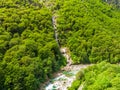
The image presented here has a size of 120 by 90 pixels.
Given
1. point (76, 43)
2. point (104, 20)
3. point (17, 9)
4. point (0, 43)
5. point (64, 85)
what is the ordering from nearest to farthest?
point (64, 85)
point (0, 43)
point (76, 43)
point (17, 9)
point (104, 20)

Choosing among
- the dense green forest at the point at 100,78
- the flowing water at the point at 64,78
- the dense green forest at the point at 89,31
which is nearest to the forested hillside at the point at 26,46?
the flowing water at the point at 64,78

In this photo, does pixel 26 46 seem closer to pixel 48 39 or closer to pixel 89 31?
pixel 48 39

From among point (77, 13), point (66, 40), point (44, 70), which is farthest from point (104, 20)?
point (44, 70)

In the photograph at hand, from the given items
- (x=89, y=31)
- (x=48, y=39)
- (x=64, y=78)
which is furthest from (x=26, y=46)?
(x=89, y=31)

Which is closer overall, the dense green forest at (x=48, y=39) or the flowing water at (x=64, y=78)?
the dense green forest at (x=48, y=39)

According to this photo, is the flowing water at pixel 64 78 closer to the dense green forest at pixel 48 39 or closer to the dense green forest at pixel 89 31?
the dense green forest at pixel 48 39

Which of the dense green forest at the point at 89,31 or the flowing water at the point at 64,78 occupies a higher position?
the dense green forest at the point at 89,31

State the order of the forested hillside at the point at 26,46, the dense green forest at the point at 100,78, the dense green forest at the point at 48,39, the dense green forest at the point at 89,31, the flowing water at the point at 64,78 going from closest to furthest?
the dense green forest at the point at 100,78 < the forested hillside at the point at 26,46 < the dense green forest at the point at 48,39 < the flowing water at the point at 64,78 < the dense green forest at the point at 89,31

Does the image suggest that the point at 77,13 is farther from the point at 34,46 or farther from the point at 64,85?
the point at 64,85
